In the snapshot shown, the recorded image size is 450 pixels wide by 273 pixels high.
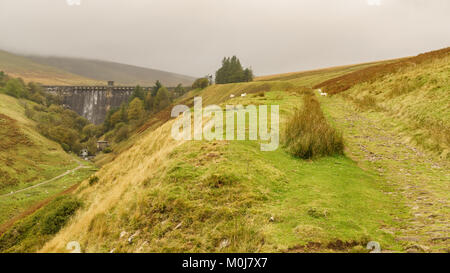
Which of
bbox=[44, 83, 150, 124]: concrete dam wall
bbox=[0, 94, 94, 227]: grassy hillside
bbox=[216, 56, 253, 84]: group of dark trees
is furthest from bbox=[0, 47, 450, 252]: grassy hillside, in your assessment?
bbox=[44, 83, 150, 124]: concrete dam wall

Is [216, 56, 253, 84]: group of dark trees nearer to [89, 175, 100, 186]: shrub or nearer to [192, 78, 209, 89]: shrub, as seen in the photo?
[192, 78, 209, 89]: shrub

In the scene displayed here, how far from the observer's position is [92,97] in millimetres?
187625

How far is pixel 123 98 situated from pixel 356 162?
7603 inches

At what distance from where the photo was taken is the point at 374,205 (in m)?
7.12

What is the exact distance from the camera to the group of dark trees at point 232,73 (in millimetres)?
112062

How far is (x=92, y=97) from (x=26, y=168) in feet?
459

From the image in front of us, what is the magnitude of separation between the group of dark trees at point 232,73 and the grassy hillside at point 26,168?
6896 cm

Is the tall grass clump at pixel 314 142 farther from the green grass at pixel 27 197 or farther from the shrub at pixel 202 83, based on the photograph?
the shrub at pixel 202 83

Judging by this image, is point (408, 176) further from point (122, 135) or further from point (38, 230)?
point (122, 135)

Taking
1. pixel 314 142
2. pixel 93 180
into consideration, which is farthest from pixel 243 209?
pixel 93 180

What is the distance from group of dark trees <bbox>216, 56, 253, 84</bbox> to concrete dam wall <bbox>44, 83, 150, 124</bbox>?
9236cm

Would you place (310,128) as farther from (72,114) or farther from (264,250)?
(72,114)

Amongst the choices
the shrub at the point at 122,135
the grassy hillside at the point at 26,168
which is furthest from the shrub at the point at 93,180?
the shrub at the point at 122,135

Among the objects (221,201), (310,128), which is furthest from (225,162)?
(310,128)
